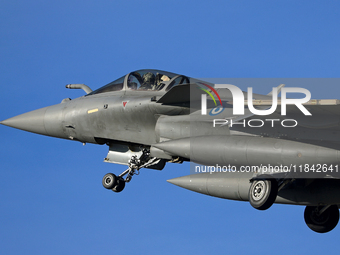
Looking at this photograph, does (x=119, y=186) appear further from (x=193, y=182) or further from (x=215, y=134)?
(x=215, y=134)

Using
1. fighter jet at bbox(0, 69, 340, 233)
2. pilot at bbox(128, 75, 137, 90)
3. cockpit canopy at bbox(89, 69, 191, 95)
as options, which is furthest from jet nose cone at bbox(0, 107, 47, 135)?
pilot at bbox(128, 75, 137, 90)

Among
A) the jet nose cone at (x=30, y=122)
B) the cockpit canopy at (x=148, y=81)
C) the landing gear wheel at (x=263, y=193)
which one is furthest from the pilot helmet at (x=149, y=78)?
the landing gear wheel at (x=263, y=193)

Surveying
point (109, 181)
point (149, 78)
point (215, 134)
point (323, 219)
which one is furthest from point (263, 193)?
point (149, 78)

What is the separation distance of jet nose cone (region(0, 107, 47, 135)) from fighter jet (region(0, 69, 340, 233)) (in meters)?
0.03

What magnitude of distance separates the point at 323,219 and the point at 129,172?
5595 millimetres

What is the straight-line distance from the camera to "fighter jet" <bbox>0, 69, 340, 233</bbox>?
12.1 meters


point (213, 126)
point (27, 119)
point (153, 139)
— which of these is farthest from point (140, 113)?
point (27, 119)

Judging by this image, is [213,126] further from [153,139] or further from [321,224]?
[321,224]

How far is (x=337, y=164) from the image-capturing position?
11.8m

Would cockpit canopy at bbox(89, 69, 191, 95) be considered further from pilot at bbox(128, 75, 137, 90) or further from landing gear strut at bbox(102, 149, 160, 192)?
landing gear strut at bbox(102, 149, 160, 192)

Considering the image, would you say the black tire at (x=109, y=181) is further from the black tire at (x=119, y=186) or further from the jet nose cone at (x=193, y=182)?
the jet nose cone at (x=193, y=182)

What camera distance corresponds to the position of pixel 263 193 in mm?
12945

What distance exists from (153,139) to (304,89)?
4.44m

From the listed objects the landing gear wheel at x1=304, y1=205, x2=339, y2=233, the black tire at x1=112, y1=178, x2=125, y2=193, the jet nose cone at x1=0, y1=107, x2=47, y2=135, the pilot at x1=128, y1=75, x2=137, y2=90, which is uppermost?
the pilot at x1=128, y1=75, x2=137, y2=90
